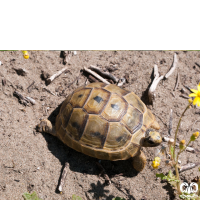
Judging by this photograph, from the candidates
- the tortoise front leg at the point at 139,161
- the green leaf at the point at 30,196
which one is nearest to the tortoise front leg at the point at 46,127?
the green leaf at the point at 30,196

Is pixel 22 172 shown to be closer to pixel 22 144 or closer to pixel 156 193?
pixel 22 144

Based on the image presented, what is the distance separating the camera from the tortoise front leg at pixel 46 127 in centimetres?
347

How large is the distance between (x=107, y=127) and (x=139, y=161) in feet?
2.44

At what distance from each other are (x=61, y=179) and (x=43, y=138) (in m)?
0.71

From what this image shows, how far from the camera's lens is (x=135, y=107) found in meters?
3.27

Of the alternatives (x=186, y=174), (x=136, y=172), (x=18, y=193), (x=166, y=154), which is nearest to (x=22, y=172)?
(x=18, y=193)

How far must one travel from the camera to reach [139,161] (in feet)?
10.7

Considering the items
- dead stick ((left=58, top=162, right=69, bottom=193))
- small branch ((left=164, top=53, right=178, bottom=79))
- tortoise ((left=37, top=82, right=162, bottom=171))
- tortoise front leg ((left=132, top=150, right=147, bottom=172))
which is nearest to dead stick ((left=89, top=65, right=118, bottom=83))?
tortoise ((left=37, top=82, right=162, bottom=171))

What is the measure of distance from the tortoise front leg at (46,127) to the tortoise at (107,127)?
234mm

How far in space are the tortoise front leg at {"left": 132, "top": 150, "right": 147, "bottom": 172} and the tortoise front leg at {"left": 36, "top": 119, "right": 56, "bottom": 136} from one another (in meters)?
1.31

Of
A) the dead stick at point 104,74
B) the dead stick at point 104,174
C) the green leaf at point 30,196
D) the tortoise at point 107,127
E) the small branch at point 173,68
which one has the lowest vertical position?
the green leaf at point 30,196

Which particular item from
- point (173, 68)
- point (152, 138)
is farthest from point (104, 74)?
point (152, 138)

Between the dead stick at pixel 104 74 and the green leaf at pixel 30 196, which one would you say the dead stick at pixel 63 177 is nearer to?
the green leaf at pixel 30 196

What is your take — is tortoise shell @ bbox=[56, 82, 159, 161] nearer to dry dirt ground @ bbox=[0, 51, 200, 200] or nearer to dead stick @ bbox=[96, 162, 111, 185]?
dead stick @ bbox=[96, 162, 111, 185]
